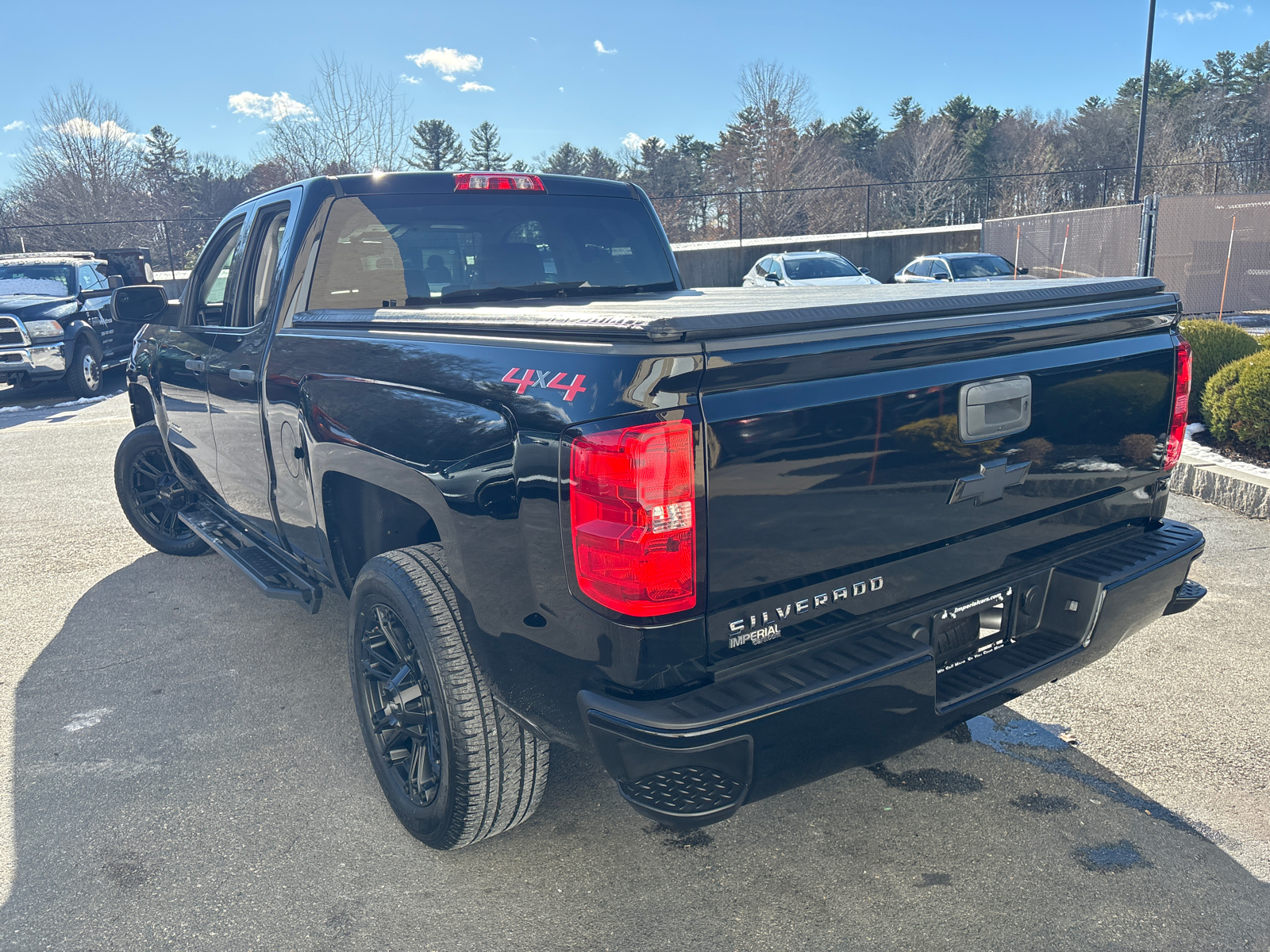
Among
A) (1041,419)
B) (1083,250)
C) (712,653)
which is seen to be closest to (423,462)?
(712,653)

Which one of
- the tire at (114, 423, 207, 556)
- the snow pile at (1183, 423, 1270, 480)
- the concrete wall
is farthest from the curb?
the concrete wall

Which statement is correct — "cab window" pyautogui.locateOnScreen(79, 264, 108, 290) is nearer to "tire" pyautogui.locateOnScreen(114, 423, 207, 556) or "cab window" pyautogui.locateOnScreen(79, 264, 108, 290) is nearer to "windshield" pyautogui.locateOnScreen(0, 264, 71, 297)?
"windshield" pyautogui.locateOnScreen(0, 264, 71, 297)

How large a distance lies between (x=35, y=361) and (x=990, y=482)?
1387cm

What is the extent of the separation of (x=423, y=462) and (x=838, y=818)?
1.75m

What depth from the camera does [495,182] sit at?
13.0 feet

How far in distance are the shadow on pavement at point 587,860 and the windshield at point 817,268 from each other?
1557 centimetres

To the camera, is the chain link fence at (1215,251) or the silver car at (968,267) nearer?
the chain link fence at (1215,251)

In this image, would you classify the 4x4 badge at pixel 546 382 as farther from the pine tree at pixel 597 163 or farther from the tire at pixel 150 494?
the pine tree at pixel 597 163

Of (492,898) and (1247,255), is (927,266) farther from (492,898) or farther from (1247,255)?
(492,898)

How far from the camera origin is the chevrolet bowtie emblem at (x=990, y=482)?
93.0 inches

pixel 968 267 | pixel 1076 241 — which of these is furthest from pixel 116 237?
pixel 1076 241

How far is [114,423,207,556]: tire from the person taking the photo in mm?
5688

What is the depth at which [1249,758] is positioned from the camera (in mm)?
3158

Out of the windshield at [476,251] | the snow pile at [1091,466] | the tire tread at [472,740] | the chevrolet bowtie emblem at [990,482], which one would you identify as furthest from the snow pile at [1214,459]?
the tire tread at [472,740]
